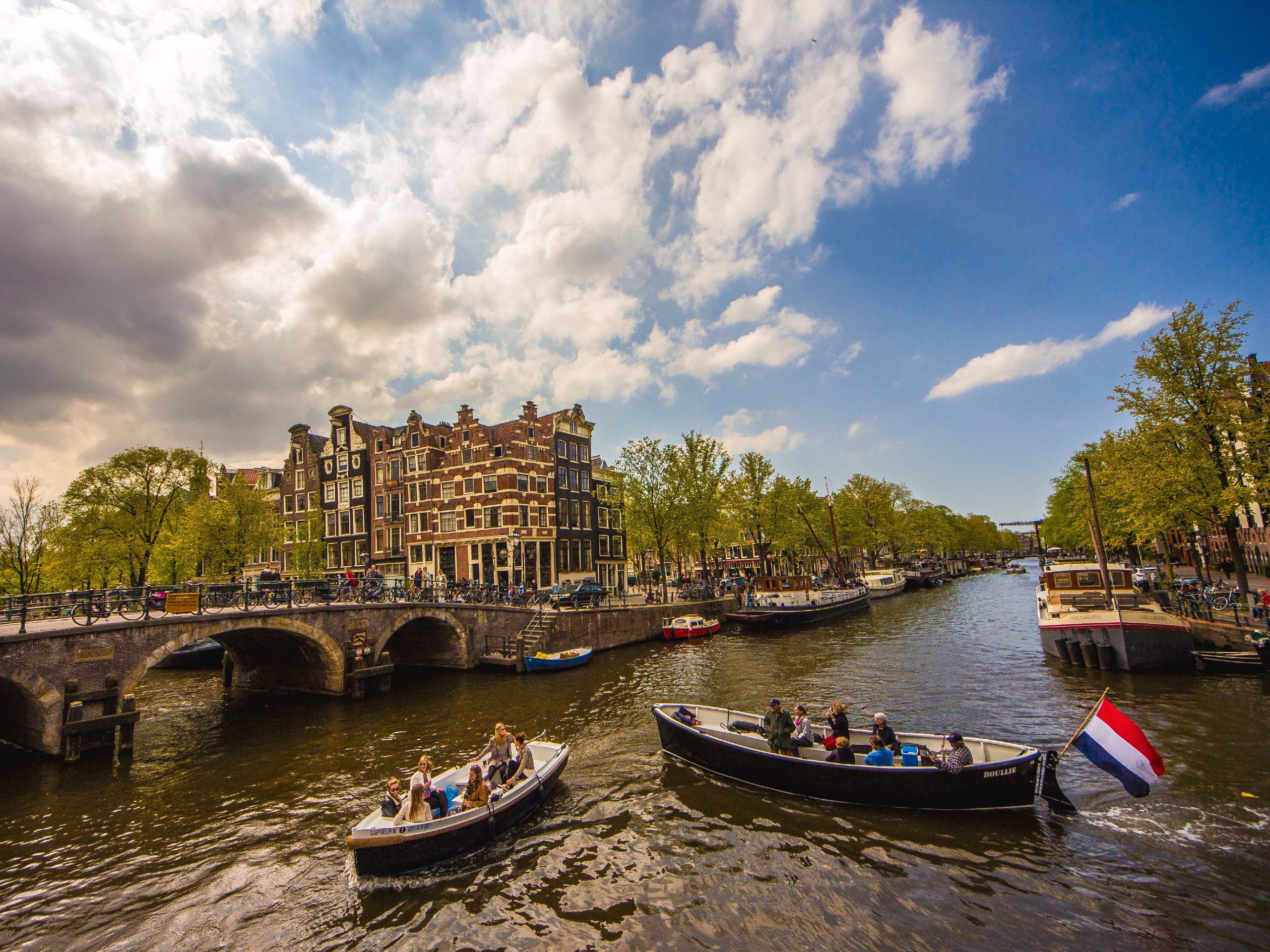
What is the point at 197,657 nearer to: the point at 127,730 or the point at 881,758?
the point at 127,730

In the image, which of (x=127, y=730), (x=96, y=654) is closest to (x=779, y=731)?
(x=127, y=730)

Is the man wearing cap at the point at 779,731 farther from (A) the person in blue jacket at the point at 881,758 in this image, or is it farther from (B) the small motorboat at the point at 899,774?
(A) the person in blue jacket at the point at 881,758

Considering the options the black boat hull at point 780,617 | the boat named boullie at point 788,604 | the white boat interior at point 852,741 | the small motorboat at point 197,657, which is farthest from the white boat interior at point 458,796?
the small motorboat at point 197,657

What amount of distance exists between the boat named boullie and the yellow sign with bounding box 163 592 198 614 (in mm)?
35804

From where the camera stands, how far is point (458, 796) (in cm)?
1310

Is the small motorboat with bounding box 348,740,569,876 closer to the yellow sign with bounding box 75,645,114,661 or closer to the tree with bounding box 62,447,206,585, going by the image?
the yellow sign with bounding box 75,645,114,661

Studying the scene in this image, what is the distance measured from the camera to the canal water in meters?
9.43

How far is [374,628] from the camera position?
2905 centimetres

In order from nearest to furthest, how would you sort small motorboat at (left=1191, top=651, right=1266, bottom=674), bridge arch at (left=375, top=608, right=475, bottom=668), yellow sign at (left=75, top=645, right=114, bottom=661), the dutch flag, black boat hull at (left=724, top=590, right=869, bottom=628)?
the dutch flag
yellow sign at (left=75, top=645, right=114, bottom=661)
small motorboat at (left=1191, top=651, right=1266, bottom=674)
bridge arch at (left=375, top=608, right=475, bottom=668)
black boat hull at (left=724, top=590, right=869, bottom=628)

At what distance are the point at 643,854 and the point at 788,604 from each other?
3788 cm

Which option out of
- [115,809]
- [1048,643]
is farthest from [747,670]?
[115,809]

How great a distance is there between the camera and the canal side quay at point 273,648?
18125 millimetres

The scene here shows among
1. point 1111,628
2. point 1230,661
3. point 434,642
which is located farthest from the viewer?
point 434,642

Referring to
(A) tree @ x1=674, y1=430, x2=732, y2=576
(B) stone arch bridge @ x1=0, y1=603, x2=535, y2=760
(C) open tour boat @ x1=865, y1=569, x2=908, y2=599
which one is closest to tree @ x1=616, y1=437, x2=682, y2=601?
(A) tree @ x1=674, y1=430, x2=732, y2=576
